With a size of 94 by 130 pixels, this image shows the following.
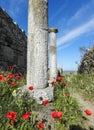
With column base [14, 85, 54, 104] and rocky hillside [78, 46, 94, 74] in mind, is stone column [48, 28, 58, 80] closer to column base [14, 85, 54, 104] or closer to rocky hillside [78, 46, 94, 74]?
column base [14, 85, 54, 104]

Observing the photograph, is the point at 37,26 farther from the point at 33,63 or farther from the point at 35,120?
the point at 35,120

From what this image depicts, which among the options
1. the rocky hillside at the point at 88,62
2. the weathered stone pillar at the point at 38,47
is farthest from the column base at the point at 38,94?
the rocky hillside at the point at 88,62

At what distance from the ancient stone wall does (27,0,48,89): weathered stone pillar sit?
3.90 meters

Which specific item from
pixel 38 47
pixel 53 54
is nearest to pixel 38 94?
pixel 38 47

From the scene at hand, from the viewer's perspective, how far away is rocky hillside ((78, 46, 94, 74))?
1227 centimetres

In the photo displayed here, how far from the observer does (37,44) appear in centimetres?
472

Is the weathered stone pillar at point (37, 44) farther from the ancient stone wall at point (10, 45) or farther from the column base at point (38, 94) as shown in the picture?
the ancient stone wall at point (10, 45)

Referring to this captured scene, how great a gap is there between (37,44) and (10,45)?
5.33 metres

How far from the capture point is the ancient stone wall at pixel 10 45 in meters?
8.84

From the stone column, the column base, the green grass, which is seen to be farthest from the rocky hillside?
the column base

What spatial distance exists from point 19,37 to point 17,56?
1451 millimetres

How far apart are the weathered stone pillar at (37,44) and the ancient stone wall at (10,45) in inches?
154

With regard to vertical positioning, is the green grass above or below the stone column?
below

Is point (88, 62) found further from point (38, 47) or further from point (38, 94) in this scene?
point (38, 94)
